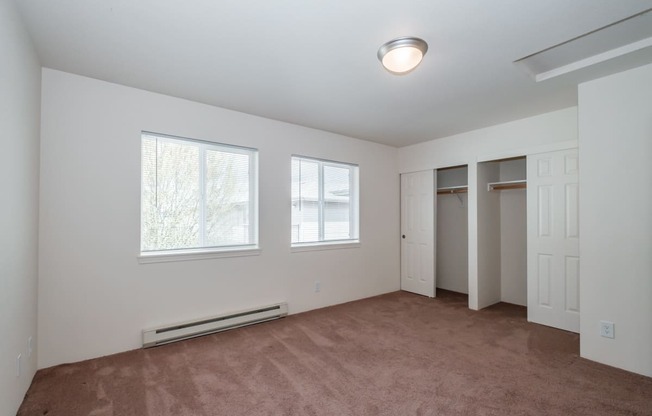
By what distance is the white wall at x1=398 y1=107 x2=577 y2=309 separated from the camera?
3457mm

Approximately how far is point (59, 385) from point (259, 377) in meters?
1.47

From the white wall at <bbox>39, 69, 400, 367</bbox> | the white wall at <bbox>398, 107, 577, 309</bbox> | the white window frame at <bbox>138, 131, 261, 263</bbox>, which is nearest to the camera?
the white wall at <bbox>39, 69, 400, 367</bbox>

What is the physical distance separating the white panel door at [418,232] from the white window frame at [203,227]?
2.67 metres

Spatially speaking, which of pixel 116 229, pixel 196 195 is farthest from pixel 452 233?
pixel 116 229

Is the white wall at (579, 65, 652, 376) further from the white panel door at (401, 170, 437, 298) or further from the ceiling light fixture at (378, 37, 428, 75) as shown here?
the white panel door at (401, 170, 437, 298)

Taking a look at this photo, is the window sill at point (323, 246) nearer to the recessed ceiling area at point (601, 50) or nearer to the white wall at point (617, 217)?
the white wall at point (617, 217)

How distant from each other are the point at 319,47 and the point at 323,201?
96.3 inches

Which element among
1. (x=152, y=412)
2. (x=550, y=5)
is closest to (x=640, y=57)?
(x=550, y=5)

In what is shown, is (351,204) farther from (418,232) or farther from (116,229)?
(116,229)

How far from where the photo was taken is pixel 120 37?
2074 millimetres

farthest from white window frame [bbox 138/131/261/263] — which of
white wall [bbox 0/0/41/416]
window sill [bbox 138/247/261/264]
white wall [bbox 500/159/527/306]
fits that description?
white wall [bbox 500/159/527/306]

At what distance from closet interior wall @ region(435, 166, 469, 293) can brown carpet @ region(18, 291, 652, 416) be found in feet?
5.40

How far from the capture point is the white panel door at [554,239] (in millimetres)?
3395

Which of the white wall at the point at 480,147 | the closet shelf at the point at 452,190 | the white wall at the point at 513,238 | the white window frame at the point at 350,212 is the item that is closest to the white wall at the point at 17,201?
the white window frame at the point at 350,212
